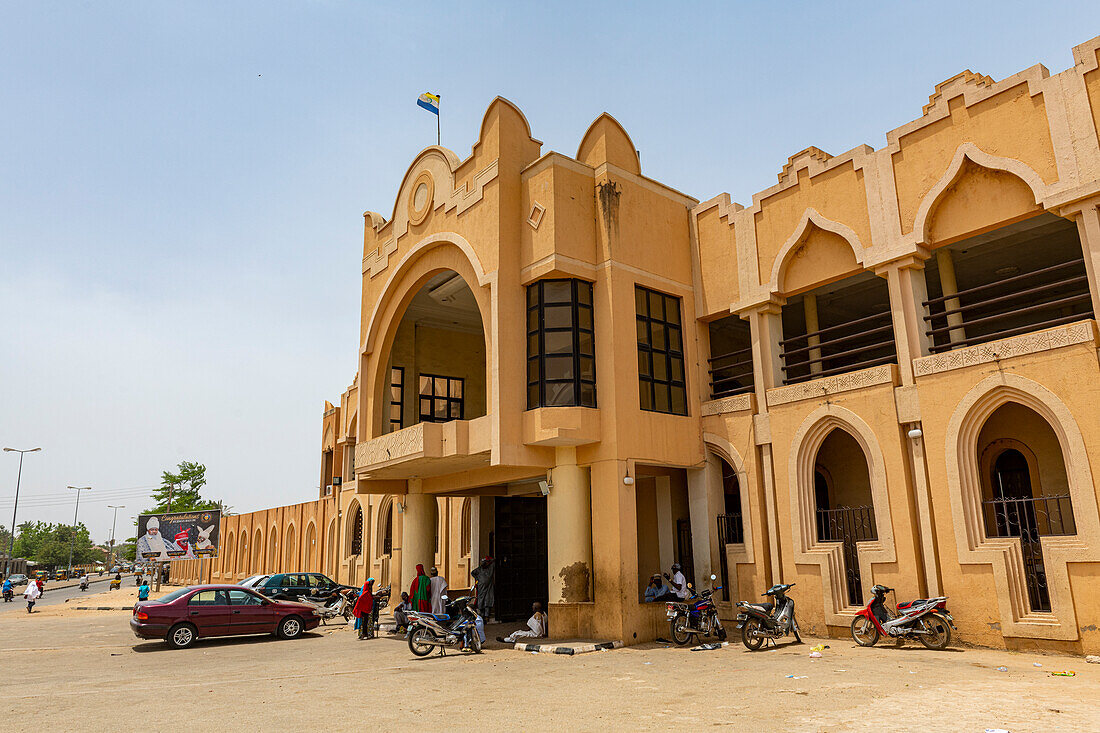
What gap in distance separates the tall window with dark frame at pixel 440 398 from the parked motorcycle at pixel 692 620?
33.6 feet

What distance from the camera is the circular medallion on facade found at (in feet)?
62.1

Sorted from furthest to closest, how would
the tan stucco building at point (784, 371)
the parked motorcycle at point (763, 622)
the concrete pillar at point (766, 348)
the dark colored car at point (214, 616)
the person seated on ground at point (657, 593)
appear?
the concrete pillar at point (766, 348), the dark colored car at point (214, 616), the person seated on ground at point (657, 593), the parked motorcycle at point (763, 622), the tan stucco building at point (784, 371)

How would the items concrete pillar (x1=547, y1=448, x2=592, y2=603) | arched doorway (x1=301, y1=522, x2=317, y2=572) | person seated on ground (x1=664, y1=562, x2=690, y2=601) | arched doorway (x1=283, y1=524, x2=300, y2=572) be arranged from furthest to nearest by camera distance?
1. arched doorway (x1=283, y1=524, x2=300, y2=572)
2. arched doorway (x1=301, y1=522, x2=317, y2=572)
3. concrete pillar (x1=547, y1=448, x2=592, y2=603)
4. person seated on ground (x1=664, y1=562, x2=690, y2=601)

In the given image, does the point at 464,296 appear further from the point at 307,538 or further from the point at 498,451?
the point at 307,538

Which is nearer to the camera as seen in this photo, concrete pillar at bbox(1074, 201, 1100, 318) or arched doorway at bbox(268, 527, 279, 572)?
concrete pillar at bbox(1074, 201, 1100, 318)

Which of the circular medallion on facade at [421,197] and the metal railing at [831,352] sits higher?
the circular medallion on facade at [421,197]

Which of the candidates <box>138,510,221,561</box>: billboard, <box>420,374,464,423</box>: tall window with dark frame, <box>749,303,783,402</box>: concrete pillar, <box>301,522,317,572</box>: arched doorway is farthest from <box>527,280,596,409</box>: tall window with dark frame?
<box>138,510,221,561</box>: billboard

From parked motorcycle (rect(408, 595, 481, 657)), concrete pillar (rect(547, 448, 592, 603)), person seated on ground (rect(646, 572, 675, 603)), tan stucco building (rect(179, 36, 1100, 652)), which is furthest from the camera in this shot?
person seated on ground (rect(646, 572, 675, 603))

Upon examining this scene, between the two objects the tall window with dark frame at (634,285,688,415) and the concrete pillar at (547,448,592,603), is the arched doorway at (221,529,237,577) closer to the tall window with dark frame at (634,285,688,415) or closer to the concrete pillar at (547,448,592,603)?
the concrete pillar at (547,448,592,603)

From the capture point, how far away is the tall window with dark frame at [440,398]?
22.4 m

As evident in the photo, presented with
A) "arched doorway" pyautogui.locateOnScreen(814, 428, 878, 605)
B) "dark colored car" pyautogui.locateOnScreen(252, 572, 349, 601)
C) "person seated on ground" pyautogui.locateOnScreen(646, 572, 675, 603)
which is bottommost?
"dark colored car" pyautogui.locateOnScreen(252, 572, 349, 601)

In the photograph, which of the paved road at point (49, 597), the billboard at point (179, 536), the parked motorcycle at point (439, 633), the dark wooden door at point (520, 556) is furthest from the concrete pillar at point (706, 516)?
the billboard at point (179, 536)

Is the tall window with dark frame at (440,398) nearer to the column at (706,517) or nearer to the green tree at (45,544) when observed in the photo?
the column at (706,517)

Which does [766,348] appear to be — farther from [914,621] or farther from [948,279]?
[914,621]
